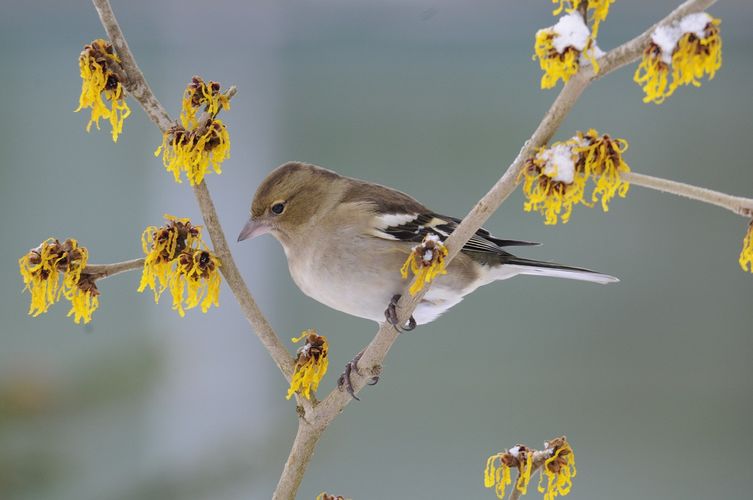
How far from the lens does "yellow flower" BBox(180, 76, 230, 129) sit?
0.71 meters

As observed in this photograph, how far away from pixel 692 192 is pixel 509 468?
0.29m

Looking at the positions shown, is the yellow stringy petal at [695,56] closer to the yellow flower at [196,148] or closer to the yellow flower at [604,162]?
the yellow flower at [604,162]

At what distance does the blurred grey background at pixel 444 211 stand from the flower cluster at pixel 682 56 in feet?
5.59

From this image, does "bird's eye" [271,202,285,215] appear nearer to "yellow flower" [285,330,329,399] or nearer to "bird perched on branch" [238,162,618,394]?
"bird perched on branch" [238,162,618,394]

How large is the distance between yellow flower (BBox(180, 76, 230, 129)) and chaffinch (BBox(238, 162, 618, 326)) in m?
0.36

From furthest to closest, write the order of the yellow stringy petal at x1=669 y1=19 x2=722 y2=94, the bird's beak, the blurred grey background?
the blurred grey background
the bird's beak
the yellow stringy petal at x1=669 y1=19 x2=722 y2=94

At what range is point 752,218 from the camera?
60 cm

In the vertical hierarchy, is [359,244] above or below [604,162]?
above

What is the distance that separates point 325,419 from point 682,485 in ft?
6.27

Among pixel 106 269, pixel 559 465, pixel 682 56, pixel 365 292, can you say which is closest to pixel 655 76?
pixel 682 56

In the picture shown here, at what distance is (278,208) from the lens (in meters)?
1.16

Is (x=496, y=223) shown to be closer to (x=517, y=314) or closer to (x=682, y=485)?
(x=517, y=314)

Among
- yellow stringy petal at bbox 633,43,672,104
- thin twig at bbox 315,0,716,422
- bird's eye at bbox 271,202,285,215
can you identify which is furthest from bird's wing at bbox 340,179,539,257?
yellow stringy petal at bbox 633,43,672,104

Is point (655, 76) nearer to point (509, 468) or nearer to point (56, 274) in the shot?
point (509, 468)
